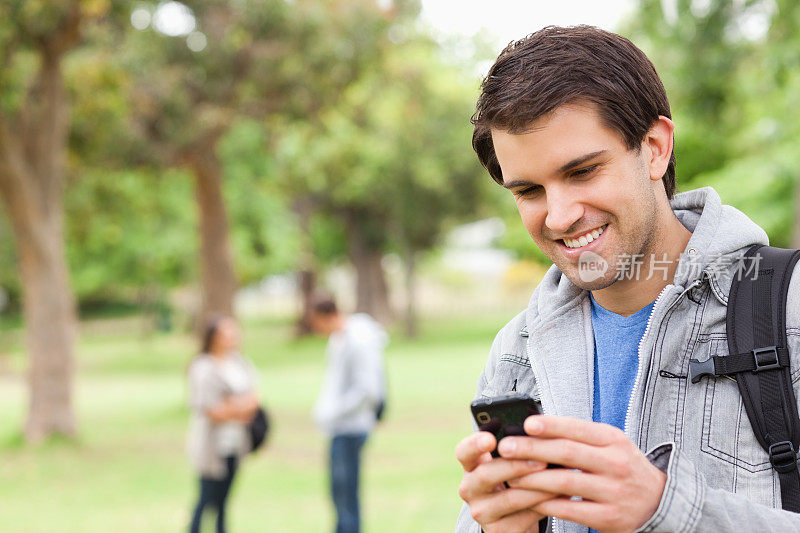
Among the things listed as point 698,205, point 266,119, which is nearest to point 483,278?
point 266,119

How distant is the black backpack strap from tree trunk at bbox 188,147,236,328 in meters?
16.1

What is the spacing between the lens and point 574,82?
1633mm

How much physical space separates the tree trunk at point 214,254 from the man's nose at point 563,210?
15.9 m

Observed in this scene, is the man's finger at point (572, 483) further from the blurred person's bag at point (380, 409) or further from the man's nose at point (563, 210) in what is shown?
the blurred person's bag at point (380, 409)

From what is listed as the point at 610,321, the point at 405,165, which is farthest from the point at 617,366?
the point at 405,165

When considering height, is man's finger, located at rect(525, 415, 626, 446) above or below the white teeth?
below

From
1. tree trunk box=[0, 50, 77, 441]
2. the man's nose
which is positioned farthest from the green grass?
the man's nose

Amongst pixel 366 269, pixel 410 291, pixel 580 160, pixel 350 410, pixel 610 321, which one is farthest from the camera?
pixel 366 269

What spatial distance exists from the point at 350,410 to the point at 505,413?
541 centimetres

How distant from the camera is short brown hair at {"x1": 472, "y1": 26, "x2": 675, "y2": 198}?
163 centimetres

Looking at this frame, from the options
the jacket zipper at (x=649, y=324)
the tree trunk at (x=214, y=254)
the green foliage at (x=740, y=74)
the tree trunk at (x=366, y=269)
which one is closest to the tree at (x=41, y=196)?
the tree trunk at (x=214, y=254)

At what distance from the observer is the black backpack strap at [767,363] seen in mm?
1424

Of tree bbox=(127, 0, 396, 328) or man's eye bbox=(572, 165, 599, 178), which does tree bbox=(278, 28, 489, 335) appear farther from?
man's eye bbox=(572, 165, 599, 178)

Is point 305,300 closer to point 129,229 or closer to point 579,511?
point 129,229
